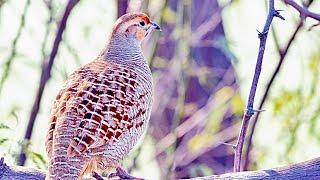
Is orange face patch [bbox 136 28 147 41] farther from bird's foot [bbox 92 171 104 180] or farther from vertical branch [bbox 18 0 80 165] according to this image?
bird's foot [bbox 92 171 104 180]

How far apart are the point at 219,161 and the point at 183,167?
0.34m

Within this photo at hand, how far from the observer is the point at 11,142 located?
574 cm

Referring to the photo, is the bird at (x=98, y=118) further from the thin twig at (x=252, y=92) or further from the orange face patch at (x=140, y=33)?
the thin twig at (x=252, y=92)

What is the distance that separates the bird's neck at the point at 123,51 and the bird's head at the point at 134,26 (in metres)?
0.03

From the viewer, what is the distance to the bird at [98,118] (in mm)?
4969

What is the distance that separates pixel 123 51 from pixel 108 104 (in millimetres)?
759

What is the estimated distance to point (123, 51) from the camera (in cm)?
603

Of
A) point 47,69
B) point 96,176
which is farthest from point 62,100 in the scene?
point 47,69

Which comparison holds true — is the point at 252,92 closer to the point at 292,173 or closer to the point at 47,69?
the point at 292,173

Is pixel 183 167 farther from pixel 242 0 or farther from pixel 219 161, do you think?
pixel 242 0

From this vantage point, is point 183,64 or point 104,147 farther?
point 183,64

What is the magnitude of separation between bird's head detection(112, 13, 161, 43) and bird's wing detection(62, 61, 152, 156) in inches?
17.8

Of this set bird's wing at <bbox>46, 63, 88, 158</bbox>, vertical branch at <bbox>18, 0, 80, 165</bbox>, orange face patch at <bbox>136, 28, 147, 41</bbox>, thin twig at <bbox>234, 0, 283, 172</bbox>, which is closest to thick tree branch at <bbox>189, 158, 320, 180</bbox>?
thin twig at <bbox>234, 0, 283, 172</bbox>

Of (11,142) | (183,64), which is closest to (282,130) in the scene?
(183,64)
